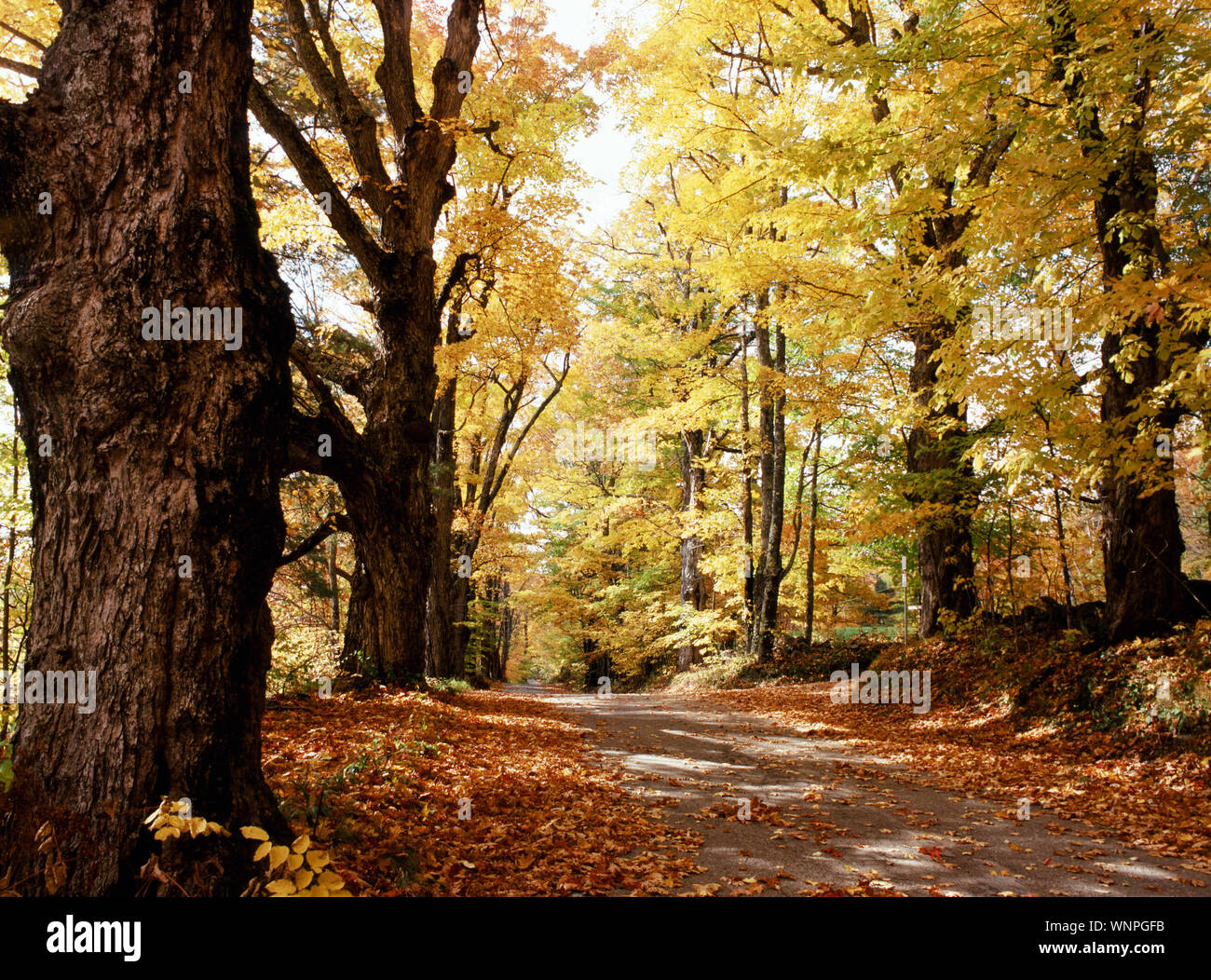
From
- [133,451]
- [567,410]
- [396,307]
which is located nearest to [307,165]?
[396,307]

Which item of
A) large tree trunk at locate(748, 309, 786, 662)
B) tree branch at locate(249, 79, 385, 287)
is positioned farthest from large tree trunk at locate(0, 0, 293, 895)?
large tree trunk at locate(748, 309, 786, 662)

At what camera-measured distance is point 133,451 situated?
2711mm

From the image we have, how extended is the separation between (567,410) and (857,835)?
46.6 feet
